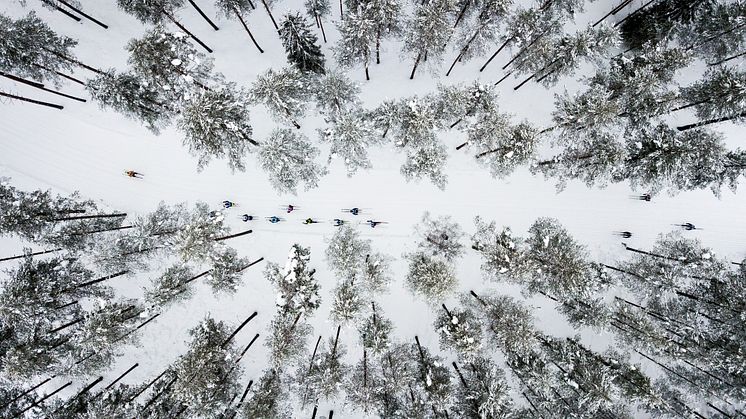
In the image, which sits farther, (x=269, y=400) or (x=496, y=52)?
(x=496, y=52)

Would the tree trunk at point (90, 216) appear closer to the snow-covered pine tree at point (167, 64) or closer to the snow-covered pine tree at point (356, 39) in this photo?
the snow-covered pine tree at point (167, 64)

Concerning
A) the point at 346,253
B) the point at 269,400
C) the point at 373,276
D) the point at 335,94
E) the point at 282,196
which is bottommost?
the point at 269,400

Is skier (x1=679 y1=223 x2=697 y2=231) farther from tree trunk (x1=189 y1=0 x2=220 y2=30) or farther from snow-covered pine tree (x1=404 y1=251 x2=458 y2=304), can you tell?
tree trunk (x1=189 y1=0 x2=220 y2=30)

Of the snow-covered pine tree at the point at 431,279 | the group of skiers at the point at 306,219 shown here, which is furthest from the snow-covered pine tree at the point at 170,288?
the snow-covered pine tree at the point at 431,279

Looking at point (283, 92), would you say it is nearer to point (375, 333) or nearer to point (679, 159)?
point (375, 333)

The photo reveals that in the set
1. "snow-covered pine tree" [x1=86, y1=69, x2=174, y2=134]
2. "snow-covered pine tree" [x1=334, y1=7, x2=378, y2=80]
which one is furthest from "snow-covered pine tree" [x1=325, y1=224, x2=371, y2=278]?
"snow-covered pine tree" [x1=86, y1=69, x2=174, y2=134]

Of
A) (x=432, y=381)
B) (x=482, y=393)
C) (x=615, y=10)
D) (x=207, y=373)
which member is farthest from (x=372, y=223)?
(x=615, y=10)

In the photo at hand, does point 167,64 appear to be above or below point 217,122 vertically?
above
